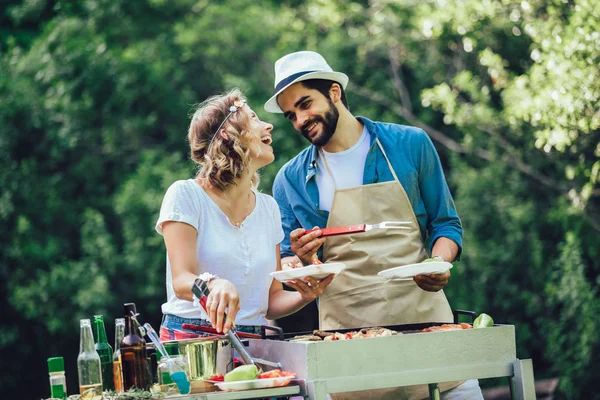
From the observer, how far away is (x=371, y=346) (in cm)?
270

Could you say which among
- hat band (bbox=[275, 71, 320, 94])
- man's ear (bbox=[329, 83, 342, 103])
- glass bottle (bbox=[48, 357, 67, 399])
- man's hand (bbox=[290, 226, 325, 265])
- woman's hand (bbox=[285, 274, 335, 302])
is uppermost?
hat band (bbox=[275, 71, 320, 94])

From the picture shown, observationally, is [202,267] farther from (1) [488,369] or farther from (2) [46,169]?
(2) [46,169]

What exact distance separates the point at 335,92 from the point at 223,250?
3.60 ft

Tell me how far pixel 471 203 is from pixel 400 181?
575cm

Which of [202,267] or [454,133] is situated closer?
[202,267]

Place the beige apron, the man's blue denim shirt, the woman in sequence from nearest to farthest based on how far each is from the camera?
the woman, the beige apron, the man's blue denim shirt

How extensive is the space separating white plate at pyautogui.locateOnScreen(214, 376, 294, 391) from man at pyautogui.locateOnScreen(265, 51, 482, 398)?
107 centimetres

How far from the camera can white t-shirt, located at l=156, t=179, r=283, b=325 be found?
3150 millimetres

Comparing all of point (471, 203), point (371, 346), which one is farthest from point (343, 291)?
point (471, 203)

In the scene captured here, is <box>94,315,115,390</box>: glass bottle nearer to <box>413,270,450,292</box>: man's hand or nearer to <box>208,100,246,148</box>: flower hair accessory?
<box>208,100,246,148</box>: flower hair accessory

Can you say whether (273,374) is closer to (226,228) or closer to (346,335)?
(346,335)

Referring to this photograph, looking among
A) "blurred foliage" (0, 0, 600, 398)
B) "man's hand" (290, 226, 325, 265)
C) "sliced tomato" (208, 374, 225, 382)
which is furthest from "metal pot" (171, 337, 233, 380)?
"blurred foliage" (0, 0, 600, 398)

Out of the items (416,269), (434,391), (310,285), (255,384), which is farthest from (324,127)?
(255,384)

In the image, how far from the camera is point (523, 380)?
2.88m
